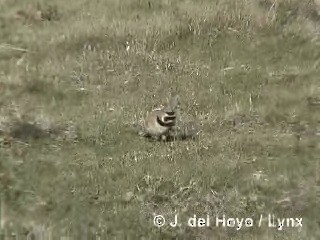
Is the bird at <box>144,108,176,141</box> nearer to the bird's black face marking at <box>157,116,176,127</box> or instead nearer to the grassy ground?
the bird's black face marking at <box>157,116,176,127</box>

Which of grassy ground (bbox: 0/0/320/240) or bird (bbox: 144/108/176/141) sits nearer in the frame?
grassy ground (bbox: 0/0/320/240)

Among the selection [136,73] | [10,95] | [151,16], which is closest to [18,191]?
[10,95]

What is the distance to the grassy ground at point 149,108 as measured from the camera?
285 inches

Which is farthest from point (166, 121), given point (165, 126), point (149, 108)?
point (149, 108)

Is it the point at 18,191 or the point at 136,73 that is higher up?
the point at 18,191

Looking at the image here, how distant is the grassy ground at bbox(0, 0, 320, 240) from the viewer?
7234mm

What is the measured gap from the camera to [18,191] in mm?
7168

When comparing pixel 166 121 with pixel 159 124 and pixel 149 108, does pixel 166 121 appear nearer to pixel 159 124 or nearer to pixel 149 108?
pixel 159 124

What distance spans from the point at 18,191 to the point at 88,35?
20.9 ft

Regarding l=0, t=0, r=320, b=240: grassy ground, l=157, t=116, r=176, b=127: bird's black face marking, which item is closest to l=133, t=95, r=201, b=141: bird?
l=157, t=116, r=176, b=127: bird's black face marking

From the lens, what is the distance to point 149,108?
10.5m

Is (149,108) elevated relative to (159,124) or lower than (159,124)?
lower

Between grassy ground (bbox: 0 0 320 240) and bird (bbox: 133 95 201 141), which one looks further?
bird (bbox: 133 95 201 141)

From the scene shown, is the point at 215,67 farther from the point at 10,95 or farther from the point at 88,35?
the point at 10,95
